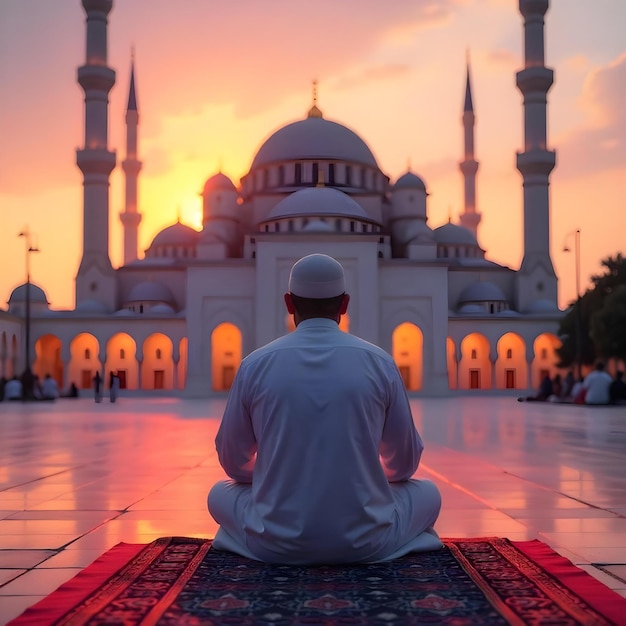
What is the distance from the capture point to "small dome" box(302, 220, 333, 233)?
3200 centimetres

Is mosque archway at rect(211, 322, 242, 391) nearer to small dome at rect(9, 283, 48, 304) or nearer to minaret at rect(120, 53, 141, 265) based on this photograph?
minaret at rect(120, 53, 141, 265)

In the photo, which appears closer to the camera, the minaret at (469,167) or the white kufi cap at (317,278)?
the white kufi cap at (317,278)

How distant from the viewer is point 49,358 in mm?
37375

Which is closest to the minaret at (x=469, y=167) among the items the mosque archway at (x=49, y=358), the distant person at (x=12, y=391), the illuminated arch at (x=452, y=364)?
the illuminated arch at (x=452, y=364)

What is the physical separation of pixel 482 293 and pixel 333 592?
35.9 meters

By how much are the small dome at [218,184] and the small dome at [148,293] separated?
5068 mm

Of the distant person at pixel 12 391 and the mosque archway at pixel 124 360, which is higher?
the mosque archway at pixel 124 360

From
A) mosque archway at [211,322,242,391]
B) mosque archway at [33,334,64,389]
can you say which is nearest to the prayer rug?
mosque archway at [211,322,242,391]

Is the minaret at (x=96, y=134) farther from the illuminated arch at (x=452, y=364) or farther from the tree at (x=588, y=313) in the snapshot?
the tree at (x=588, y=313)

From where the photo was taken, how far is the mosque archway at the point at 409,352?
33906mm

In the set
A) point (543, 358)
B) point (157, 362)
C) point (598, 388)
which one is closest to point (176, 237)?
point (157, 362)

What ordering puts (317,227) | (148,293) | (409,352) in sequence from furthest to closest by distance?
(148,293)
(409,352)
(317,227)

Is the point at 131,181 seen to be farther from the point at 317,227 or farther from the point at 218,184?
the point at 317,227

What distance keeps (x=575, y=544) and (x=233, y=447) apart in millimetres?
1546
